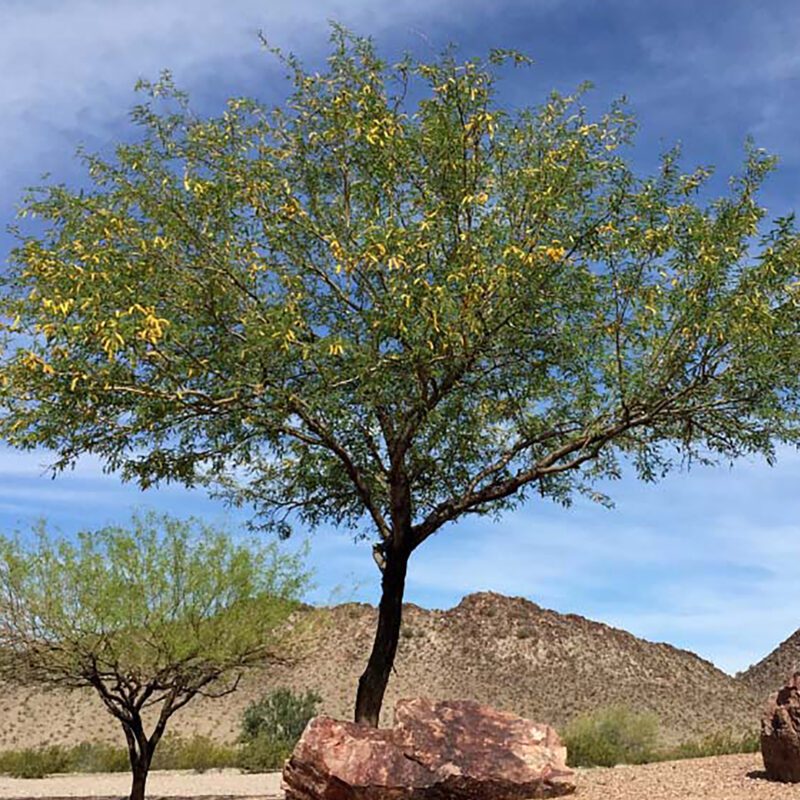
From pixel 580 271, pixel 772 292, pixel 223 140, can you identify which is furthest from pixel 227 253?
pixel 772 292

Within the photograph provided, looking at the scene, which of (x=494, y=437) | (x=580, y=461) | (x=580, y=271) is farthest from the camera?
(x=494, y=437)

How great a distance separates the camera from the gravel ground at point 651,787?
1576 centimetres

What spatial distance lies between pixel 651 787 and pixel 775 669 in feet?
129

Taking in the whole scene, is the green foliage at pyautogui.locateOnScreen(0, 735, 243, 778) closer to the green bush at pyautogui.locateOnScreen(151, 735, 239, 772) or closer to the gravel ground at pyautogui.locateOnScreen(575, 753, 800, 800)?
the green bush at pyautogui.locateOnScreen(151, 735, 239, 772)

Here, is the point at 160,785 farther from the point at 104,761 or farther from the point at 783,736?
the point at 783,736

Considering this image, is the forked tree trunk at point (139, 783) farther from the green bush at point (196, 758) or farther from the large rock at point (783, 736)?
the green bush at point (196, 758)

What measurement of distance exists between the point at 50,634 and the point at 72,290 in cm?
770

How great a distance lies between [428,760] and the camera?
15.2 m

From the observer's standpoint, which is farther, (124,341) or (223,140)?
(223,140)

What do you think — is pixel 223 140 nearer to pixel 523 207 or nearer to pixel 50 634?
pixel 523 207

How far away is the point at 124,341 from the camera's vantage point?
14.9m

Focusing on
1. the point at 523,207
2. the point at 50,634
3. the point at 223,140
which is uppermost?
the point at 223,140

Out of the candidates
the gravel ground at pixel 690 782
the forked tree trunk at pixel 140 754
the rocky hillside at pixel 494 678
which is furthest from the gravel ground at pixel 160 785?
the rocky hillside at pixel 494 678

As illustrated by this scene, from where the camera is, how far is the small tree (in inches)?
801
